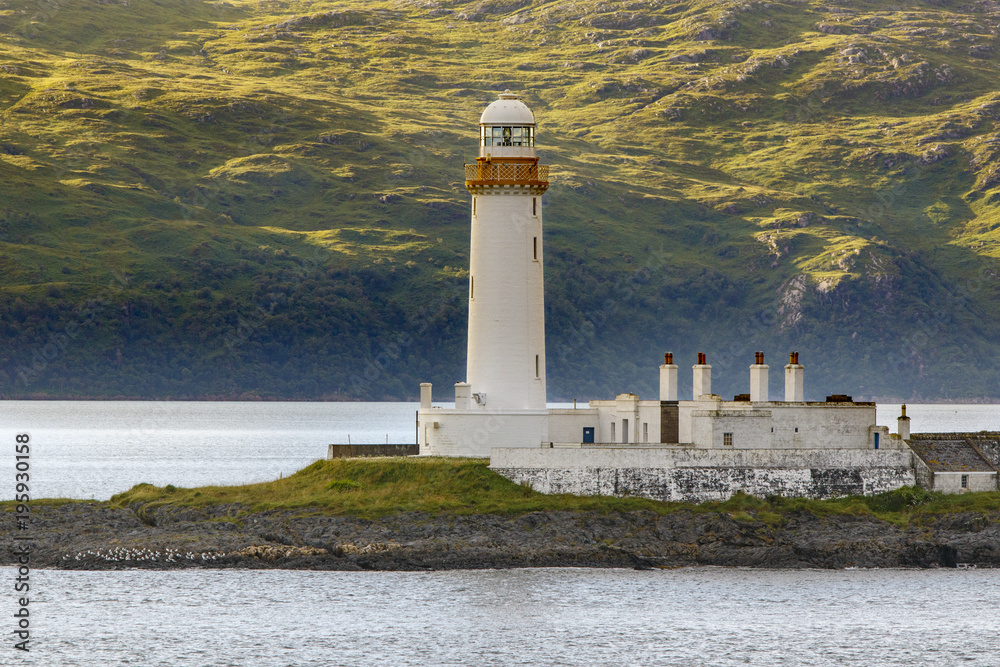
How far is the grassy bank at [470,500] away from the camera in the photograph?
178 feet

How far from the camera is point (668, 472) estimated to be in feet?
183

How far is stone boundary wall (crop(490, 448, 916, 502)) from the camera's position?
55500mm

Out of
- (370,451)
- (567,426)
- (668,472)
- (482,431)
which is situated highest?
(567,426)

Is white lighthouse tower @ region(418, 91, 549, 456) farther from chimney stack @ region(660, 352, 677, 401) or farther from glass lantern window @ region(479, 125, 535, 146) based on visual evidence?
chimney stack @ region(660, 352, 677, 401)

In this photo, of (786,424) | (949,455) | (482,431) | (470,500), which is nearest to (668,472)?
(786,424)

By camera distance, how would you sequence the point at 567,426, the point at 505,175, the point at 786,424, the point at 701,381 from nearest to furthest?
the point at 786,424, the point at 505,175, the point at 701,381, the point at 567,426

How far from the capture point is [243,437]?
6304 inches

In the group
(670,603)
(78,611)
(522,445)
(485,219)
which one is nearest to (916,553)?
(670,603)

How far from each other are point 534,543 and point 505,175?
1607 cm

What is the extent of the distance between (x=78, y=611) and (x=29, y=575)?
5.29 m

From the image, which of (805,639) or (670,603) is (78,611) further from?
(805,639)

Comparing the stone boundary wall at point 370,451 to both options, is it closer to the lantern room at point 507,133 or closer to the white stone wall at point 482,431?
the white stone wall at point 482,431

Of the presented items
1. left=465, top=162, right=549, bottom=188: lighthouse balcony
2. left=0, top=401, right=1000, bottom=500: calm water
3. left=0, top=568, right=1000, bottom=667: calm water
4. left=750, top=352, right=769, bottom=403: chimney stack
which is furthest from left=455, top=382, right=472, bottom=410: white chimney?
left=0, top=401, right=1000, bottom=500: calm water

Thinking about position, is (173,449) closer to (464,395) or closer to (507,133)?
(464,395)
